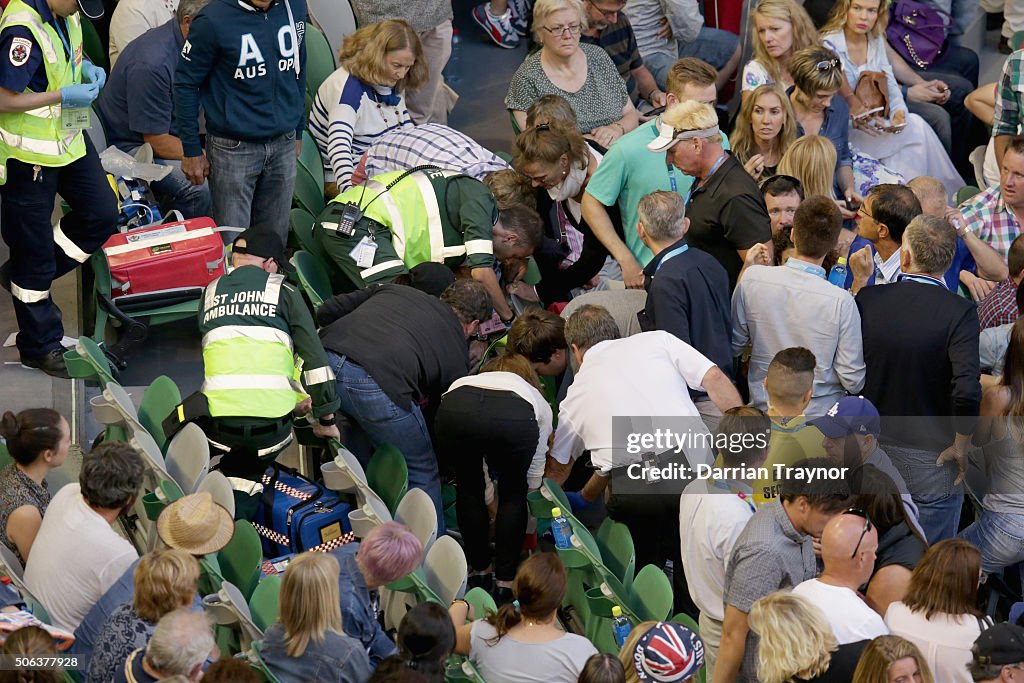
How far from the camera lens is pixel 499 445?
5.08 metres

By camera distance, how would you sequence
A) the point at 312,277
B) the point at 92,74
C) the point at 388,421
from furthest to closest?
the point at 312,277 < the point at 92,74 < the point at 388,421

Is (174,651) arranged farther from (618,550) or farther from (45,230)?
(45,230)

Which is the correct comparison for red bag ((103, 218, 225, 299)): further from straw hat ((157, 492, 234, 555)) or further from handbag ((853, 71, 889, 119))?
handbag ((853, 71, 889, 119))

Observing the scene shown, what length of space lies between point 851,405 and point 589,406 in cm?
89

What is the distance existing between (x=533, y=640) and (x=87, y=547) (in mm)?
1418

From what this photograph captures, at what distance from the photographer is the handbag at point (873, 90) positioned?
289 inches

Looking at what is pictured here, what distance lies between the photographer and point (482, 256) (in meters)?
5.82

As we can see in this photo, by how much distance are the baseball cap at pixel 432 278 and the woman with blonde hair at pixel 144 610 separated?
1825 mm

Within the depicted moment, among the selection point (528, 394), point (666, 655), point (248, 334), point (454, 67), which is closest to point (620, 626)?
point (666, 655)

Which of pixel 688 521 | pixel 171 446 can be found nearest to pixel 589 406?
pixel 688 521

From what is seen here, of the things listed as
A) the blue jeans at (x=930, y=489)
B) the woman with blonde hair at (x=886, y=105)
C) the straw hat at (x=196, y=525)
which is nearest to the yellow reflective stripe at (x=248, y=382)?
the straw hat at (x=196, y=525)

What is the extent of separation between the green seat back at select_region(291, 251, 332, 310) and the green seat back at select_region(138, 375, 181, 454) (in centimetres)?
75

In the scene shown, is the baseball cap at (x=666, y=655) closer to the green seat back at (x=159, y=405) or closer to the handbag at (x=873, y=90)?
the green seat back at (x=159, y=405)

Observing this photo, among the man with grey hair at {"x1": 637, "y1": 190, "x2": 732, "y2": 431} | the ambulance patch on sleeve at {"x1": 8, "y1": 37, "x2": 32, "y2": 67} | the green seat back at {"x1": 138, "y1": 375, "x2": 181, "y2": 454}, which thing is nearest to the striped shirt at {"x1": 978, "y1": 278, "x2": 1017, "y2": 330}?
the man with grey hair at {"x1": 637, "y1": 190, "x2": 732, "y2": 431}
